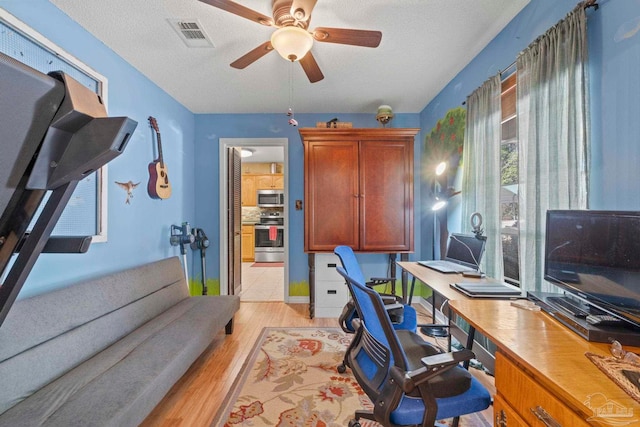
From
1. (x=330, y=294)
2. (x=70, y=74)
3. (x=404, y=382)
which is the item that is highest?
(x=70, y=74)

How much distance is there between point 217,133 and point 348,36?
255cm

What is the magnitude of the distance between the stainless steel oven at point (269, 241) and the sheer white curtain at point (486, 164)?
4812mm

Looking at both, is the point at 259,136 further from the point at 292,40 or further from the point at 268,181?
the point at 268,181

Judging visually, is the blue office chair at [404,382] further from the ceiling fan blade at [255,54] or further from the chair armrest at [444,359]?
the ceiling fan blade at [255,54]

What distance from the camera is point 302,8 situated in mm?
1480

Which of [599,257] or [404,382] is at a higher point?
[599,257]

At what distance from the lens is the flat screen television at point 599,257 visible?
0.97m

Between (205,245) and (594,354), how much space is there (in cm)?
339

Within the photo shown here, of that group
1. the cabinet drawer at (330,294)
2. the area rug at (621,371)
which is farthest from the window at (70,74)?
the area rug at (621,371)

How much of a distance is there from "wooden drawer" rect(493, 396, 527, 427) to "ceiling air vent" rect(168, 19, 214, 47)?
275 cm

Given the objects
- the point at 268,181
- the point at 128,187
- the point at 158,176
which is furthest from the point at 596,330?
the point at 268,181

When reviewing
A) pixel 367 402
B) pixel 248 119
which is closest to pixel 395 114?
pixel 248 119

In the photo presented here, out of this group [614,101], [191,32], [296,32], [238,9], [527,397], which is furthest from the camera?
[191,32]

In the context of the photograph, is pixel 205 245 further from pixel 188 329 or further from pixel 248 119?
pixel 248 119
